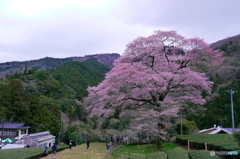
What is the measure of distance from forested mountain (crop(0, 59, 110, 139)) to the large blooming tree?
2104 centimetres

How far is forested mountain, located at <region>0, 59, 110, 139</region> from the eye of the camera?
30438 millimetres

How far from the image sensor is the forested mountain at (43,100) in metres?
30.4

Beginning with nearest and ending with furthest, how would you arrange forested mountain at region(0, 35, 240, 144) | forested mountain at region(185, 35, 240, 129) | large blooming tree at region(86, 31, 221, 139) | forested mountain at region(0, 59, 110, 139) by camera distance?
large blooming tree at region(86, 31, 221, 139) < forested mountain at region(185, 35, 240, 129) < forested mountain at region(0, 35, 240, 144) < forested mountain at region(0, 59, 110, 139)

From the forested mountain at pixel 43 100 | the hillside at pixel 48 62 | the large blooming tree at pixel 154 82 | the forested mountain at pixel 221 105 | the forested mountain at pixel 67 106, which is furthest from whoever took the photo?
the hillside at pixel 48 62

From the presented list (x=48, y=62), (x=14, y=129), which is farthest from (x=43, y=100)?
(x=48, y=62)

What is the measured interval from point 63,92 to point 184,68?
124 feet

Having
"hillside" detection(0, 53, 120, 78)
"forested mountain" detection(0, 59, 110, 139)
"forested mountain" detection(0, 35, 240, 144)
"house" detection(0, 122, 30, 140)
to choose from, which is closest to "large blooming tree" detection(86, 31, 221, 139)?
"forested mountain" detection(0, 35, 240, 144)

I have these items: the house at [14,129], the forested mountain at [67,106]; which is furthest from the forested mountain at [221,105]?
the house at [14,129]

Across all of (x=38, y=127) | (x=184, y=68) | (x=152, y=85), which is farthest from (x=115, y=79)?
(x=38, y=127)

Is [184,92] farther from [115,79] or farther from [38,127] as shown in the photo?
[38,127]

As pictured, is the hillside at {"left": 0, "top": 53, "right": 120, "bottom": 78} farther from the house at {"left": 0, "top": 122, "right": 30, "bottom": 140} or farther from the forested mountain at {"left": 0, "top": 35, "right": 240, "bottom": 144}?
the house at {"left": 0, "top": 122, "right": 30, "bottom": 140}

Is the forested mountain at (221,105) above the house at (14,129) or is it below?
above

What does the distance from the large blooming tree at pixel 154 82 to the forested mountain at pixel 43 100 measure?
69.0ft

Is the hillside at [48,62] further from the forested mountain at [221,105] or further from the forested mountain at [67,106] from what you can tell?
the forested mountain at [221,105]
